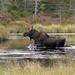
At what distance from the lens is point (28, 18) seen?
40406mm

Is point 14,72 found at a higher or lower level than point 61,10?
higher

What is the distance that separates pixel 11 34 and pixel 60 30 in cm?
424

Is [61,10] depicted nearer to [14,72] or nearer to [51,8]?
[51,8]

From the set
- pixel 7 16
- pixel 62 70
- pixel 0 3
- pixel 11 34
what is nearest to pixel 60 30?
pixel 11 34

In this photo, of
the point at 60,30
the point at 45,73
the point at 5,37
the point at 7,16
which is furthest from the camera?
the point at 7,16

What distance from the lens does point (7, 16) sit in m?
38.9

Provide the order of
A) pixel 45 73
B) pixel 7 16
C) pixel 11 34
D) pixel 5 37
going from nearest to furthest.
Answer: pixel 45 73 → pixel 5 37 → pixel 11 34 → pixel 7 16

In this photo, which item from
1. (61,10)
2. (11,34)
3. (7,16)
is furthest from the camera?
(61,10)

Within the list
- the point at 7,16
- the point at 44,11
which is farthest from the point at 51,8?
the point at 7,16

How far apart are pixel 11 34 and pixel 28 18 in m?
10.8

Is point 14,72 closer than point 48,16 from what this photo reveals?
Yes

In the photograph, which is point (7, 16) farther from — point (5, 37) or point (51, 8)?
point (5, 37)

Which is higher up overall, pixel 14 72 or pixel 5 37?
pixel 14 72

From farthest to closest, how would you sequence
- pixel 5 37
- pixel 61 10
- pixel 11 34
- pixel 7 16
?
pixel 61 10 < pixel 7 16 < pixel 11 34 < pixel 5 37
